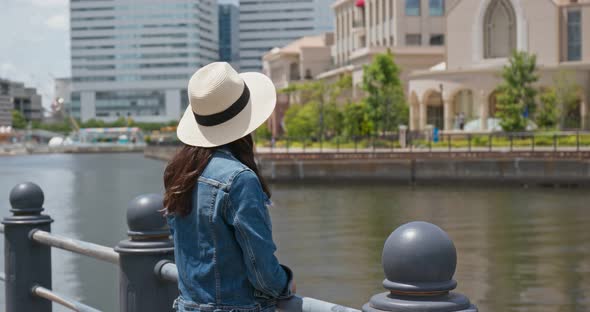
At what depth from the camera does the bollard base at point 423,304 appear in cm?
319

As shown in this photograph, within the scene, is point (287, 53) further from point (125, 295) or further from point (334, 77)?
point (125, 295)

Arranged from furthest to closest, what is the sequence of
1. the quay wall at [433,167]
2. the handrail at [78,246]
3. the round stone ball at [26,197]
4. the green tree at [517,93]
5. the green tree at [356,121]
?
1. the green tree at [356,121]
2. the green tree at [517,93]
3. the quay wall at [433,167]
4. the round stone ball at [26,197]
5. the handrail at [78,246]

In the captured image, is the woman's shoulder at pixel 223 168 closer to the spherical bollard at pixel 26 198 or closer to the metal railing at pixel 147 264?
the metal railing at pixel 147 264

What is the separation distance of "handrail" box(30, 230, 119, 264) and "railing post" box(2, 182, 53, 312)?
0.10 meters

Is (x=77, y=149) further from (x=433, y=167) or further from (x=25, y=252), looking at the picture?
(x=25, y=252)

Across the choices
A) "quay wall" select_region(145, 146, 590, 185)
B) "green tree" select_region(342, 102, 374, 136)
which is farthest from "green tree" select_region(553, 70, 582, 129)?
"quay wall" select_region(145, 146, 590, 185)

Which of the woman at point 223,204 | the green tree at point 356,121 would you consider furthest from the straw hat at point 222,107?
the green tree at point 356,121

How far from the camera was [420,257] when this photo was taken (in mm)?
3213

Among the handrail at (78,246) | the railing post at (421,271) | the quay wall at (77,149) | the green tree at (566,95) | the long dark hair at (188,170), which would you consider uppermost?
the green tree at (566,95)

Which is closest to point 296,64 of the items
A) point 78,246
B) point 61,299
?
point 61,299

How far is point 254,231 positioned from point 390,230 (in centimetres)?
3040

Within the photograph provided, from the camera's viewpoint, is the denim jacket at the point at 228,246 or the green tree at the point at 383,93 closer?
the denim jacket at the point at 228,246

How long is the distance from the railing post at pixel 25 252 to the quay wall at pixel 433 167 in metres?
49.5

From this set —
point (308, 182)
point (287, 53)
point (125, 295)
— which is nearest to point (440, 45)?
point (287, 53)
